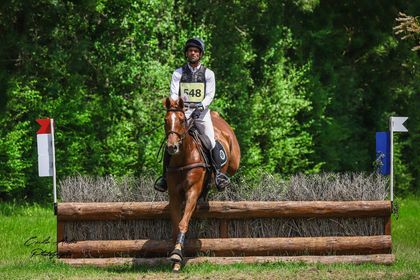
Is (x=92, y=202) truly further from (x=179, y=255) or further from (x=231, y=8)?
(x=231, y=8)

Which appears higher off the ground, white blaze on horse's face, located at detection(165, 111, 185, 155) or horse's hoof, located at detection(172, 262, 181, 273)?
white blaze on horse's face, located at detection(165, 111, 185, 155)

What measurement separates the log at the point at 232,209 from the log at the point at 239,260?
1.96 feet

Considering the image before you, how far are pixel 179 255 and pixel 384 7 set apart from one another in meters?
15.9

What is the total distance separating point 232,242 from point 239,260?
28cm

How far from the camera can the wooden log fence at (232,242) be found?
1280 cm

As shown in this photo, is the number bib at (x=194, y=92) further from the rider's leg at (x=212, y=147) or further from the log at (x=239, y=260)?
the log at (x=239, y=260)

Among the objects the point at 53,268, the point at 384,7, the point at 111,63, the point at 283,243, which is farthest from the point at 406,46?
the point at 53,268

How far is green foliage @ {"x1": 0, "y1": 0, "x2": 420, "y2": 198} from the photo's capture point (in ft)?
67.0

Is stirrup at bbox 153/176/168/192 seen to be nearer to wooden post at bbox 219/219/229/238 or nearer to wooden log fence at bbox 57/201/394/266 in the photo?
wooden log fence at bbox 57/201/394/266

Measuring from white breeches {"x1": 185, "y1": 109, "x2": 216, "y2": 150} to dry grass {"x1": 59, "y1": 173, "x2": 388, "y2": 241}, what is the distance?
29.8 inches

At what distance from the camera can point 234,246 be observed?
505 inches

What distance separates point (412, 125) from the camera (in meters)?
26.4

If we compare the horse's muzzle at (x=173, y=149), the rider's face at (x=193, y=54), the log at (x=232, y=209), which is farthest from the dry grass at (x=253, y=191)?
the rider's face at (x=193, y=54)

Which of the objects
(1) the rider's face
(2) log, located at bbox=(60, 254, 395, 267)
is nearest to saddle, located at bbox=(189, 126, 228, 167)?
(1) the rider's face
